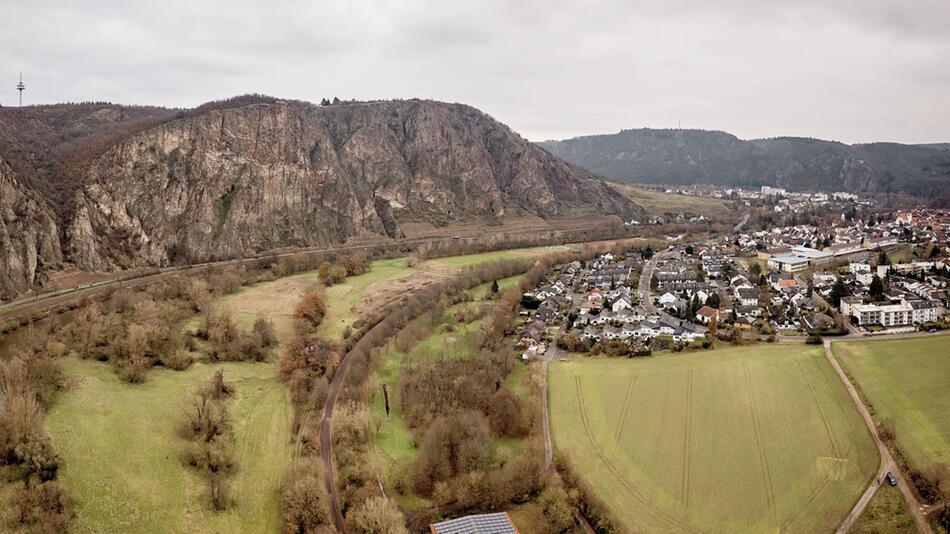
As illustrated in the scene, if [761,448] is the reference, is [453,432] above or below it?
above

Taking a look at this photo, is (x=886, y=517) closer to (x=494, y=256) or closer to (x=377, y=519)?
(x=377, y=519)

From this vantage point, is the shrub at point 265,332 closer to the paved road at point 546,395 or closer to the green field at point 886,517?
the paved road at point 546,395

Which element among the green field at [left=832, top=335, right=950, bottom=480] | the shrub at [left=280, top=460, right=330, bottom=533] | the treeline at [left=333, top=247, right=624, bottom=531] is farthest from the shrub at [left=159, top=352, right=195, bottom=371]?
the green field at [left=832, top=335, right=950, bottom=480]

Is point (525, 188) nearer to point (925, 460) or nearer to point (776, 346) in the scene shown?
point (776, 346)

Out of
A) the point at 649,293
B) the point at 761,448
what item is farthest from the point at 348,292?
the point at 761,448

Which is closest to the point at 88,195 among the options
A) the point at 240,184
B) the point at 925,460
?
the point at 240,184

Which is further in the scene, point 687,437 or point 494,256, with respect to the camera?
point 494,256

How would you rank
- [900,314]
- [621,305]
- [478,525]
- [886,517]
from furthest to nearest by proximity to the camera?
[621,305] < [900,314] < [478,525] < [886,517]

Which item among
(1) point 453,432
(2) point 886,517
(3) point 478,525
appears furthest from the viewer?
(1) point 453,432

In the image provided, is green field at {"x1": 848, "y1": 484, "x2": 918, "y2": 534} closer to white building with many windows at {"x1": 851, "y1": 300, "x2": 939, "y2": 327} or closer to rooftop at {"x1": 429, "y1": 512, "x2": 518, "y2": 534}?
rooftop at {"x1": 429, "y1": 512, "x2": 518, "y2": 534}
